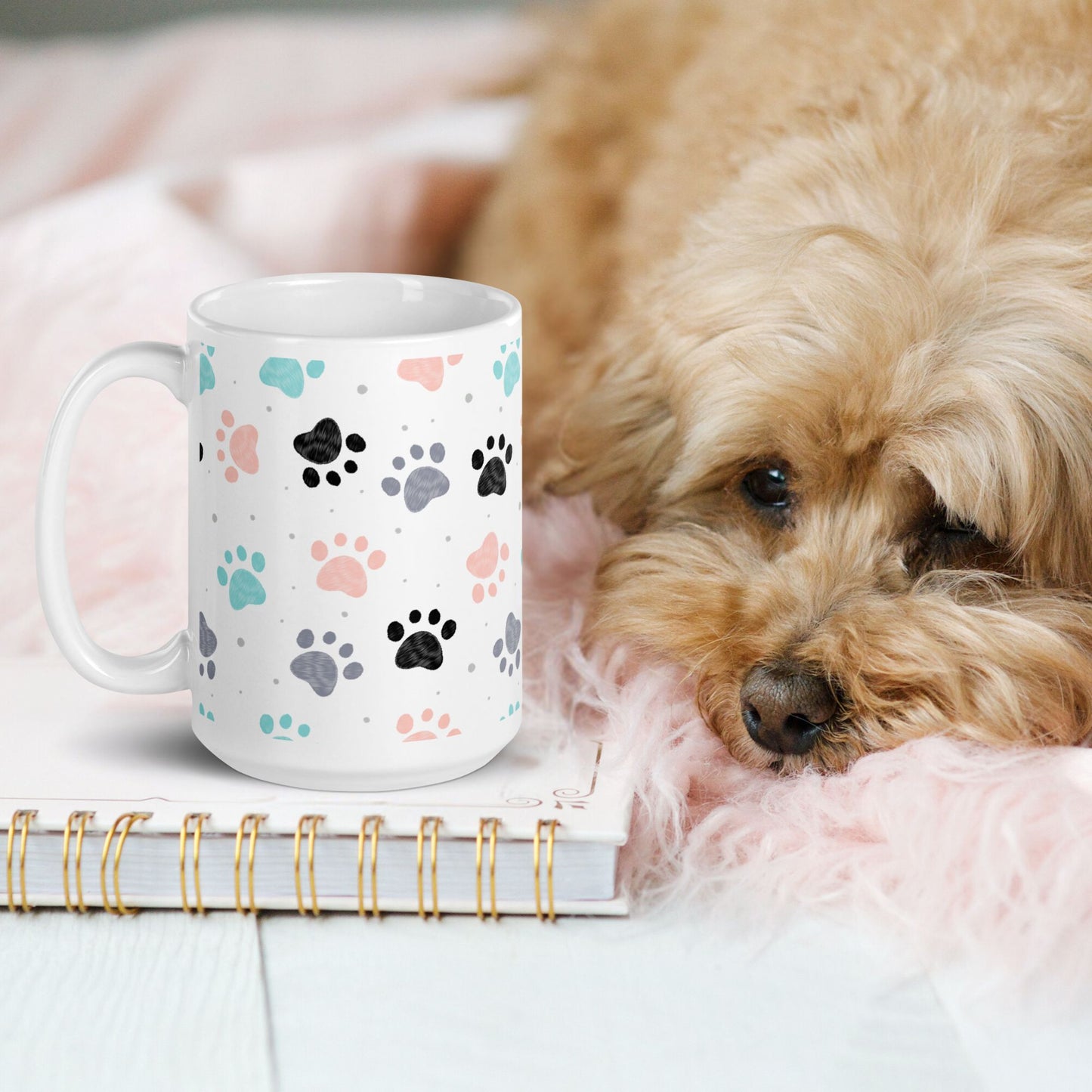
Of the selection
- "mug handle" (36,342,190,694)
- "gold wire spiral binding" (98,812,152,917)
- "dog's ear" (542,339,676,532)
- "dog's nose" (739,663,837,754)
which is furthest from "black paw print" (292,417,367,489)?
"dog's ear" (542,339,676,532)

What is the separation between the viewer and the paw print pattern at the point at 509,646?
0.81 metres

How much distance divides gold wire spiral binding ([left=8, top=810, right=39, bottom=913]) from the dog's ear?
58 centimetres

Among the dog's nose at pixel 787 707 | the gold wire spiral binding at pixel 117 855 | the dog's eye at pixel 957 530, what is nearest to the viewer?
the gold wire spiral binding at pixel 117 855

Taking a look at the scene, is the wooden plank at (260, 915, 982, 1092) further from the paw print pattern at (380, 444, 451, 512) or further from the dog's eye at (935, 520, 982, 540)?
the dog's eye at (935, 520, 982, 540)

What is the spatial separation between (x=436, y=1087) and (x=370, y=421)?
0.34m

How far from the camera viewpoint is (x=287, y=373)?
28.9 inches

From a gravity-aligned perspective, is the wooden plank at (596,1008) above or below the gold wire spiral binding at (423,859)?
below

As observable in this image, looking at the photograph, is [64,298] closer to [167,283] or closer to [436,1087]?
[167,283]

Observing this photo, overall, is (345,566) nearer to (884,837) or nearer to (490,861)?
(490,861)

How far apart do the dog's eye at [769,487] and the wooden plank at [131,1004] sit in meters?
0.51

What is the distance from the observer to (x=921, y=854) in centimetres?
78

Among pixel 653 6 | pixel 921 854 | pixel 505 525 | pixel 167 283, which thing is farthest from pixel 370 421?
pixel 653 6

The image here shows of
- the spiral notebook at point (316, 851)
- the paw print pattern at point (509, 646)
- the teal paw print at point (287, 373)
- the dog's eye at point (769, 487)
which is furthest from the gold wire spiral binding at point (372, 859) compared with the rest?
the dog's eye at point (769, 487)

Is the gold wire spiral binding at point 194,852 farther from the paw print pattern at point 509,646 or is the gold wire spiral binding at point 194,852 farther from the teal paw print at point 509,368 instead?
the teal paw print at point 509,368
